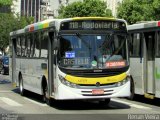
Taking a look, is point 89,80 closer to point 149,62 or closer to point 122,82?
point 122,82

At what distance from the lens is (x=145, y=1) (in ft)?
120

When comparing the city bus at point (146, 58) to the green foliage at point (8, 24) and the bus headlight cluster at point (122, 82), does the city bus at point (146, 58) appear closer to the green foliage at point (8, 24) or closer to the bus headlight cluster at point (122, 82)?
the bus headlight cluster at point (122, 82)

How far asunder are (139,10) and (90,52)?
23.8m

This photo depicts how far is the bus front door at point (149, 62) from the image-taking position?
685 inches

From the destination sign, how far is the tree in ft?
123

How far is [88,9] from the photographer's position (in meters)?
55.1

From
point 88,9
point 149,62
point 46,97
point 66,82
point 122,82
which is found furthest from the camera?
point 88,9

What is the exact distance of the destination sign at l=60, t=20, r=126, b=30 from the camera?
15.6 m

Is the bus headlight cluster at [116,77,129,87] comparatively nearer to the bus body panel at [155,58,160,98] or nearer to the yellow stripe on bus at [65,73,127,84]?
the yellow stripe on bus at [65,73,127,84]

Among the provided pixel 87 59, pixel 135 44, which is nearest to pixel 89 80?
pixel 87 59

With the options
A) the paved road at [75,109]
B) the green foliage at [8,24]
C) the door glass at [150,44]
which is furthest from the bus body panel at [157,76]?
the green foliage at [8,24]

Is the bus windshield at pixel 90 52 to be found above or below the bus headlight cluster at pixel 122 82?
above

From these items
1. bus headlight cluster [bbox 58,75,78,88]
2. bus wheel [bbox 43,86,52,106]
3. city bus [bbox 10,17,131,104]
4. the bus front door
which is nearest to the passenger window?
the bus front door

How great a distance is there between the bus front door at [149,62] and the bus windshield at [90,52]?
1992 millimetres
